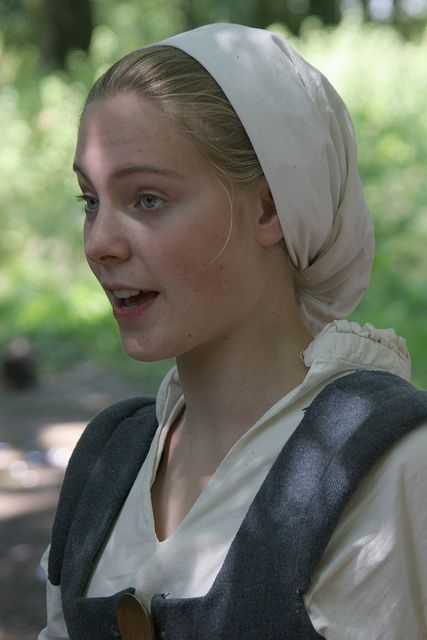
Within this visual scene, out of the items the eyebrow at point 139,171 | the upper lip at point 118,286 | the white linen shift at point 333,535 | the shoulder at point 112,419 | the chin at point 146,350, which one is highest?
the eyebrow at point 139,171

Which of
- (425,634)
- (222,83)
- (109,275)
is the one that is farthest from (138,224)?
(425,634)

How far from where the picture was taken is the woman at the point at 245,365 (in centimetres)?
159

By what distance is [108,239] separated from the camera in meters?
1.80

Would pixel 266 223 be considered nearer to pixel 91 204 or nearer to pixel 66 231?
pixel 91 204

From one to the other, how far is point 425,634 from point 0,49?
16466 millimetres

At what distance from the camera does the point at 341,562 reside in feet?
5.21

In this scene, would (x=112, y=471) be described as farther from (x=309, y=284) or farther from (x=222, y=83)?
(x=222, y=83)

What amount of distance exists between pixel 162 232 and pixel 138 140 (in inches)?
6.4

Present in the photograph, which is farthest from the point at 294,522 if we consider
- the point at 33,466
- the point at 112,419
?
the point at 33,466

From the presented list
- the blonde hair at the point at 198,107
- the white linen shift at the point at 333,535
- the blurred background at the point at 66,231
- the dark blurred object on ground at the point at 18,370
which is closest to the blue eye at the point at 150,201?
the blonde hair at the point at 198,107

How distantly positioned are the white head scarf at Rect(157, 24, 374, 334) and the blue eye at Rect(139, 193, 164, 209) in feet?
0.61

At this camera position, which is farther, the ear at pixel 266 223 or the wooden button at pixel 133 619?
the ear at pixel 266 223

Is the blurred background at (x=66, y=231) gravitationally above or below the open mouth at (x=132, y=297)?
below

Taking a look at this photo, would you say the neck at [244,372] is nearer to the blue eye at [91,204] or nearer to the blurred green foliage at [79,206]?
the blue eye at [91,204]
